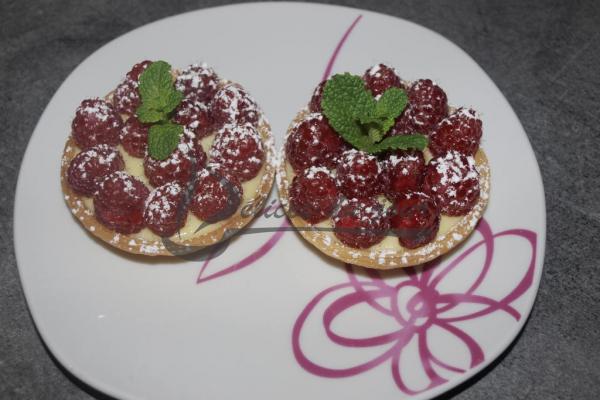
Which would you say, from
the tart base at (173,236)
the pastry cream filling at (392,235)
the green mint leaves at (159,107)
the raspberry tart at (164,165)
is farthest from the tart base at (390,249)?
the green mint leaves at (159,107)

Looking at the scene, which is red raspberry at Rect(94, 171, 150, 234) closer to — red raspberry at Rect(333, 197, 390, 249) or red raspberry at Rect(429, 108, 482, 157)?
red raspberry at Rect(333, 197, 390, 249)

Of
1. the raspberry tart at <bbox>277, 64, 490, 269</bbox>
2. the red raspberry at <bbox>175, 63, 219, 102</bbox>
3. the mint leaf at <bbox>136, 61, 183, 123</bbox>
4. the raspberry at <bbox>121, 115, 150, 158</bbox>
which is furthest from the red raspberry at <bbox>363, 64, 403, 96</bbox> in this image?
the raspberry at <bbox>121, 115, 150, 158</bbox>

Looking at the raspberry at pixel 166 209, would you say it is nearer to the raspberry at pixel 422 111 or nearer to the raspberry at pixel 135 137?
the raspberry at pixel 135 137

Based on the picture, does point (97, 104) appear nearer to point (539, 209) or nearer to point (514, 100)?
point (539, 209)

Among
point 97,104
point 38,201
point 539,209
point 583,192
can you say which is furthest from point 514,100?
point 38,201

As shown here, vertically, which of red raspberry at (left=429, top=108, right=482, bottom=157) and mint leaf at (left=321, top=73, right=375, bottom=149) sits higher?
mint leaf at (left=321, top=73, right=375, bottom=149)
